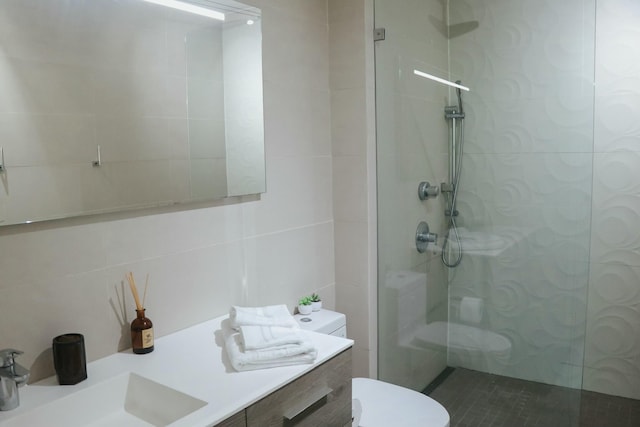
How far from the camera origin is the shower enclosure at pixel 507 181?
2209mm

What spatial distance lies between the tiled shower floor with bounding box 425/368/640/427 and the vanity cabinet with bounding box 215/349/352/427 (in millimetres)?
885

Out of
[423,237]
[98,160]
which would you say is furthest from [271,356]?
[423,237]

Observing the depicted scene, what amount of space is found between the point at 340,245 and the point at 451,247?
51 centimetres

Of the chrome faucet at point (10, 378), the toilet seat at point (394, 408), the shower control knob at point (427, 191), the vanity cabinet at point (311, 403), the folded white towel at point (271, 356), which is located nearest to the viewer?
the chrome faucet at point (10, 378)

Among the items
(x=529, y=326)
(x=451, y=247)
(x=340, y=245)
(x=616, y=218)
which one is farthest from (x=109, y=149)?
(x=616, y=218)

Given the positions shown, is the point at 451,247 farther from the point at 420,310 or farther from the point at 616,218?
the point at 616,218

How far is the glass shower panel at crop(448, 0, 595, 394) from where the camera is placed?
2.18 metres

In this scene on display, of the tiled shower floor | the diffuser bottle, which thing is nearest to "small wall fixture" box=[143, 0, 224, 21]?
the diffuser bottle

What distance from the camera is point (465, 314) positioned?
2461mm

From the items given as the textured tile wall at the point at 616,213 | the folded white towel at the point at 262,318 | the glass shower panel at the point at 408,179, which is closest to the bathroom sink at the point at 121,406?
the folded white towel at the point at 262,318

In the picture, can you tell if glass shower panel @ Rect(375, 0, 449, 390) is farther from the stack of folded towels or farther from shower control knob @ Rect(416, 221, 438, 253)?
the stack of folded towels

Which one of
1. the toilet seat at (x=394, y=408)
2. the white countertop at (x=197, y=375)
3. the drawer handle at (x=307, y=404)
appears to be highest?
the white countertop at (x=197, y=375)

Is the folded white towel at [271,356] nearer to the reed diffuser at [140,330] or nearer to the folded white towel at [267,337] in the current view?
the folded white towel at [267,337]

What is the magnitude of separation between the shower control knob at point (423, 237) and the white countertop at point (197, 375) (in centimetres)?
89
